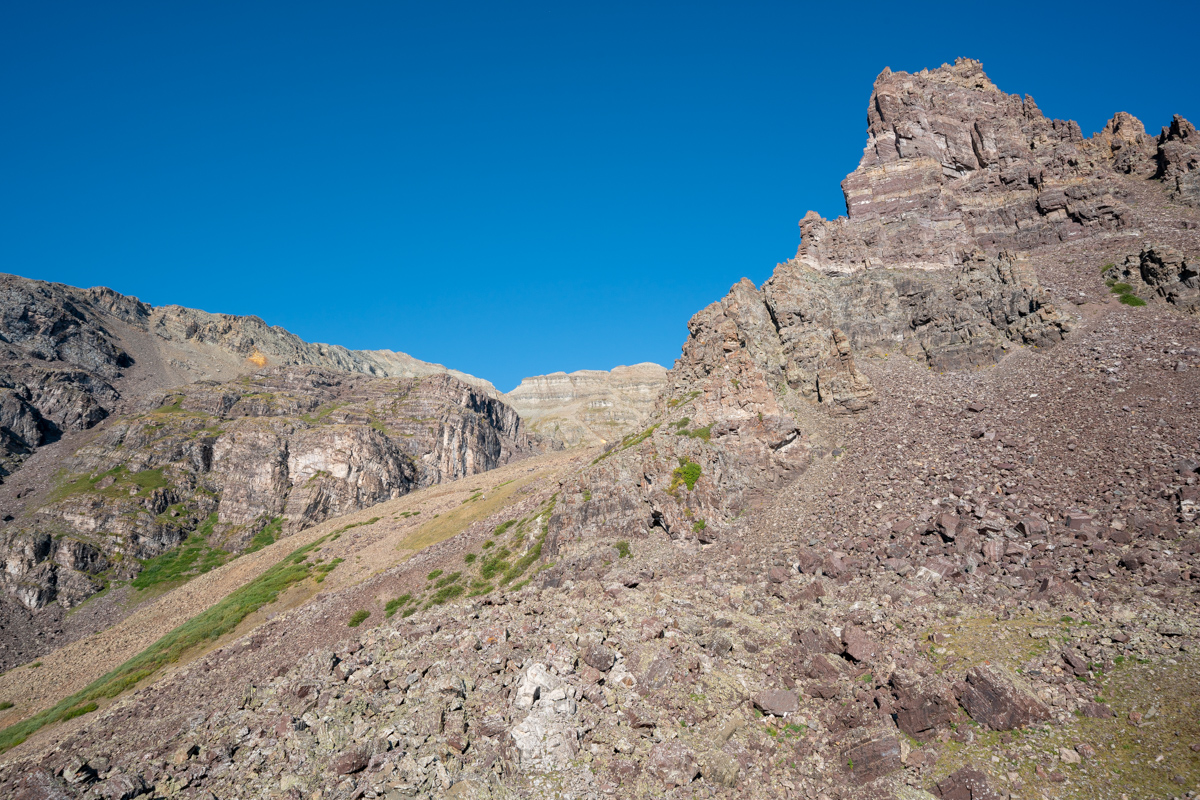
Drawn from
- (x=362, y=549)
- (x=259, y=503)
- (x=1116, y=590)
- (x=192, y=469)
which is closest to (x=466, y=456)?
(x=259, y=503)

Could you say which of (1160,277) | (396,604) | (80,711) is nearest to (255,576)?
(80,711)

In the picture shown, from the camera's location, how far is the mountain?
18109 mm

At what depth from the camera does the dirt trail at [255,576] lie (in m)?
53.8

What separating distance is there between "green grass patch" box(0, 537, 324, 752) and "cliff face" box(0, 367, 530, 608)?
137 ft

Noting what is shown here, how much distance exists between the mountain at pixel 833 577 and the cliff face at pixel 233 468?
30.8 meters

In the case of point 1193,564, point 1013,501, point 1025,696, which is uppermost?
point 1013,501

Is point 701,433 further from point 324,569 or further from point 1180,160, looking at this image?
point 1180,160

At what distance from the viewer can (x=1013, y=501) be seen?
2847 centimetres

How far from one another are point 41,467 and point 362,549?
99592mm

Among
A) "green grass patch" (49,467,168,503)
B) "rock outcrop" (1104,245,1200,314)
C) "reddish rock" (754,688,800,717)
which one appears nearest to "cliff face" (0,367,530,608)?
"green grass patch" (49,467,168,503)

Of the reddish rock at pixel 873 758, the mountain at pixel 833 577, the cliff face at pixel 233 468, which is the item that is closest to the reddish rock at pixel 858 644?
the mountain at pixel 833 577

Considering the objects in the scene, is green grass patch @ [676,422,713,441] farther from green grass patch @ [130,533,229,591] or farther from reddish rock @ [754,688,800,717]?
green grass patch @ [130,533,229,591]

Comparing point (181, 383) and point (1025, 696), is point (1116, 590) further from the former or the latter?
point (181, 383)

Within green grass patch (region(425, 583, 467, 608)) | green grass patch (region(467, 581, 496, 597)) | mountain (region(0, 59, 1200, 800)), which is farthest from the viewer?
green grass patch (region(425, 583, 467, 608))
